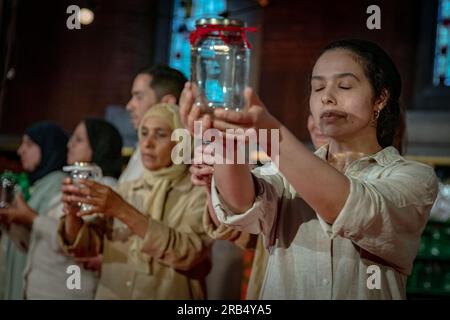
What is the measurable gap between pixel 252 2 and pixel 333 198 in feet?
12.8

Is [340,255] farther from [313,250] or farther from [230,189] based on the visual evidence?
[230,189]

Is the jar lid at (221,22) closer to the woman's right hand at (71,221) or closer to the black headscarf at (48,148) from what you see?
the woman's right hand at (71,221)

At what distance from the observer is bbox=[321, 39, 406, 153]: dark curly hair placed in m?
1.41

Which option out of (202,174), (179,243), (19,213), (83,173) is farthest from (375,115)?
(19,213)

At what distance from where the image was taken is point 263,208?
1.35 metres

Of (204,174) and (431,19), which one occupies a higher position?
(431,19)

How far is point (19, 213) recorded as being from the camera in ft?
8.82

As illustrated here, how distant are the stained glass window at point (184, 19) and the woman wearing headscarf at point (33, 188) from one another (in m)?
1.82

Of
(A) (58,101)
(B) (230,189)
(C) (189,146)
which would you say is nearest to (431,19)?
(A) (58,101)

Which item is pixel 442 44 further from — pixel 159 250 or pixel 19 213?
pixel 159 250

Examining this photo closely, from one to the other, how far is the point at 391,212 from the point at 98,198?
3.21 ft

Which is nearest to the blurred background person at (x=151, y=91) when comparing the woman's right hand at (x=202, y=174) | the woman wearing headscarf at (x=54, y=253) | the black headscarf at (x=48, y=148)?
the woman wearing headscarf at (x=54, y=253)

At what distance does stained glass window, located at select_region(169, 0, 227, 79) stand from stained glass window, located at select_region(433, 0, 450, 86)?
4.42 ft

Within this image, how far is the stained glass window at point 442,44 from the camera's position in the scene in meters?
4.67
